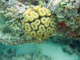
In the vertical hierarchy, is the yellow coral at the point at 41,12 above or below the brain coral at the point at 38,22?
above

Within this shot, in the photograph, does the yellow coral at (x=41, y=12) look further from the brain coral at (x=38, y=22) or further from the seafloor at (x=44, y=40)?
the seafloor at (x=44, y=40)

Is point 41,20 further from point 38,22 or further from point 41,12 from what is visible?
point 41,12

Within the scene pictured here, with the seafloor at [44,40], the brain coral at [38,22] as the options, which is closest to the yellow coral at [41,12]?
the brain coral at [38,22]

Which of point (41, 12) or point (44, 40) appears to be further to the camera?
point (44, 40)

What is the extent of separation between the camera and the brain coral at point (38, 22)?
3049 mm

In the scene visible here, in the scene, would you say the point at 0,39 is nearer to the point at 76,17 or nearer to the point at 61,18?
the point at 61,18

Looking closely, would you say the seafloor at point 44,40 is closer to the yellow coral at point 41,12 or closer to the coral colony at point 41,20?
the coral colony at point 41,20

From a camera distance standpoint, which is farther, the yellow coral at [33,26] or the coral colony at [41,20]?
the yellow coral at [33,26]

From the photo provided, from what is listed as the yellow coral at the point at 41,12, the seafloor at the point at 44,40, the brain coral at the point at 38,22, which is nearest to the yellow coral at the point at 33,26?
the brain coral at the point at 38,22

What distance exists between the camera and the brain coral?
3049 millimetres

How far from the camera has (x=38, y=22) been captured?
120 inches

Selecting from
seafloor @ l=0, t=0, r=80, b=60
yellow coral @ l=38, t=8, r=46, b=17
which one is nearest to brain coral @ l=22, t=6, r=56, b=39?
yellow coral @ l=38, t=8, r=46, b=17

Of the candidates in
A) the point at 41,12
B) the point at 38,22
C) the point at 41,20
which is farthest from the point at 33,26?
the point at 41,12

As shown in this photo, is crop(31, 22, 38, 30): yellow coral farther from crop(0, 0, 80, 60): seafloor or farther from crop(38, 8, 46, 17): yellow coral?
crop(0, 0, 80, 60): seafloor
